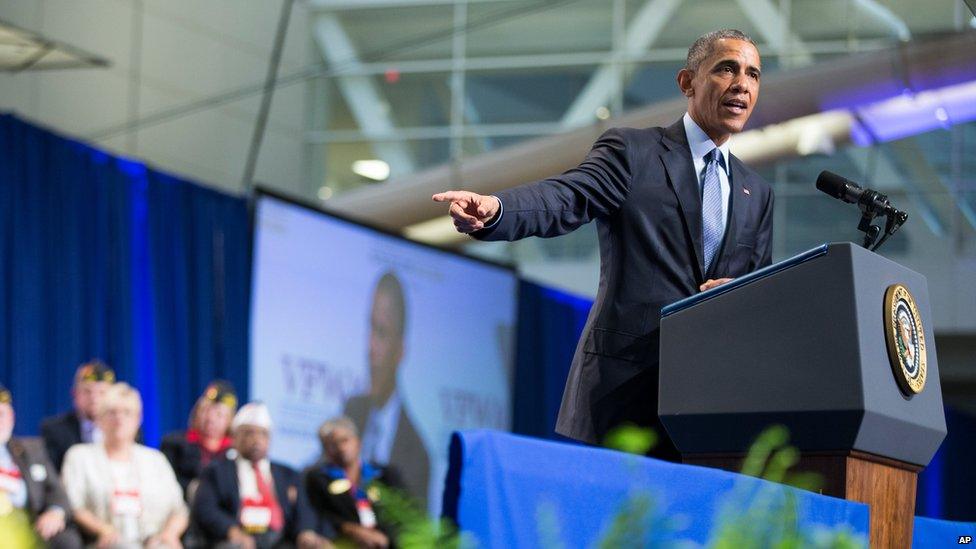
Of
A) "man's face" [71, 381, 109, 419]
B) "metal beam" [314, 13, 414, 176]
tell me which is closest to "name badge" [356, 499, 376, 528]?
"man's face" [71, 381, 109, 419]

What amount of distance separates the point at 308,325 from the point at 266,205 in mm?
798

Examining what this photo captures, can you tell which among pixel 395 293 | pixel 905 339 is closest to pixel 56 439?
pixel 395 293

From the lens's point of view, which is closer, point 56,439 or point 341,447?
point 56,439

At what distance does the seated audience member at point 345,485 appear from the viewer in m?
7.21

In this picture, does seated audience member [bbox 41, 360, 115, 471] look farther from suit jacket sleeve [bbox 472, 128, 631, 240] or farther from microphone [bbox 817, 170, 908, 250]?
microphone [bbox 817, 170, 908, 250]

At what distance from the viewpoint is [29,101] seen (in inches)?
344

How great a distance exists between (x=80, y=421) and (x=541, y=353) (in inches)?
203

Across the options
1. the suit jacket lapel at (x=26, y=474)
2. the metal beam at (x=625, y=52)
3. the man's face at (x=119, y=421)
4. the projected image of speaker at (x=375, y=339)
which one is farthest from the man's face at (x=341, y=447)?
the metal beam at (x=625, y=52)

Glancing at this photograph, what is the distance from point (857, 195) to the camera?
6.31 ft

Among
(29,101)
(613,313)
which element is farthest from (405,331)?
(613,313)

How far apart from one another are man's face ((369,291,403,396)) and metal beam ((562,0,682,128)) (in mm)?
3392

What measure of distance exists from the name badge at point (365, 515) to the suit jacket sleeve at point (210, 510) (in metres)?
0.90

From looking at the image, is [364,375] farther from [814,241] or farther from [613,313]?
[613,313]

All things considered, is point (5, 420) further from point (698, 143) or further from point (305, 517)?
point (698, 143)
